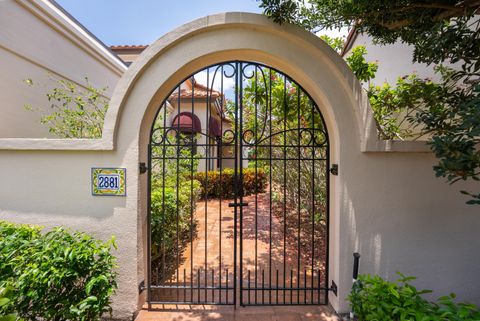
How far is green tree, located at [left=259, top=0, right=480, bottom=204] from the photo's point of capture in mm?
2365

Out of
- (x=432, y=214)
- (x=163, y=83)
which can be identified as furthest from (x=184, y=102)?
(x=432, y=214)

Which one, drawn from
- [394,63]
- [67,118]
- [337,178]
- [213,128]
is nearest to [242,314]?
[337,178]

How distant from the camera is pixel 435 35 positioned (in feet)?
9.12

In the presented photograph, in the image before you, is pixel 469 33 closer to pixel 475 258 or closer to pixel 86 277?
pixel 475 258

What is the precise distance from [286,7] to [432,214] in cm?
358

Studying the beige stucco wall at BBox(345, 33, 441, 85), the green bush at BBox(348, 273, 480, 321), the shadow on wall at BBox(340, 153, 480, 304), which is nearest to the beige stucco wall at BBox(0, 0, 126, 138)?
the shadow on wall at BBox(340, 153, 480, 304)

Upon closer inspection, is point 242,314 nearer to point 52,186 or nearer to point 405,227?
point 405,227

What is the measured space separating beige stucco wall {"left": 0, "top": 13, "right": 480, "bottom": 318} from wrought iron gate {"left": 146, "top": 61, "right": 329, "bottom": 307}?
13.5 inches

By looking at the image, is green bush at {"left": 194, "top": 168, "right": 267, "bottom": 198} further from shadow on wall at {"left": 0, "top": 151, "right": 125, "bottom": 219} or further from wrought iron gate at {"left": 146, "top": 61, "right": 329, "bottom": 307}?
shadow on wall at {"left": 0, "top": 151, "right": 125, "bottom": 219}

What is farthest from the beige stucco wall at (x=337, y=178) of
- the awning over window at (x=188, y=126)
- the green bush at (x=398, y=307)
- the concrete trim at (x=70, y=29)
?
the concrete trim at (x=70, y=29)

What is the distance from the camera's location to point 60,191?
3.51m

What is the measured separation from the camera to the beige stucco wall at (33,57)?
4535mm

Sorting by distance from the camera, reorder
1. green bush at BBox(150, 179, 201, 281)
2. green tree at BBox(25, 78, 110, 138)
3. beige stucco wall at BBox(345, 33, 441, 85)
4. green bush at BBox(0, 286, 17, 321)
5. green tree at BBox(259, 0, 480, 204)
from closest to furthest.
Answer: green bush at BBox(0, 286, 17, 321) → green tree at BBox(259, 0, 480, 204) → green bush at BBox(150, 179, 201, 281) → green tree at BBox(25, 78, 110, 138) → beige stucco wall at BBox(345, 33, 441, 85)

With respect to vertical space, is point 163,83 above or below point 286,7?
below
